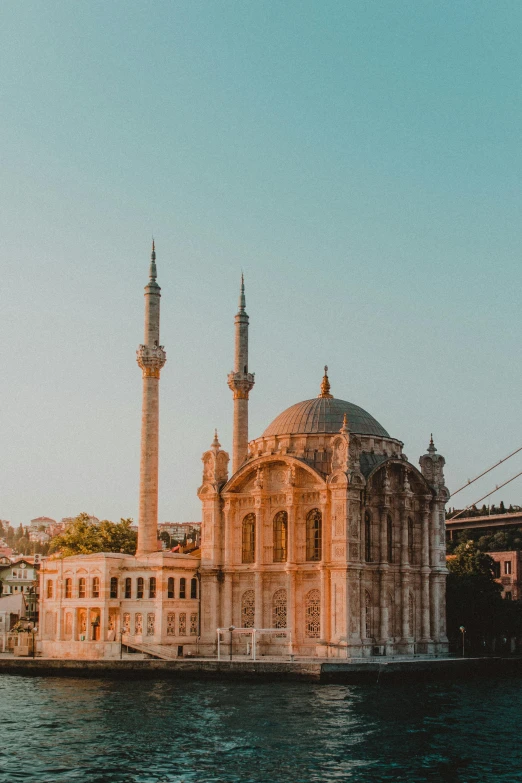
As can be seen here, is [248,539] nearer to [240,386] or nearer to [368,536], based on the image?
[368,536]

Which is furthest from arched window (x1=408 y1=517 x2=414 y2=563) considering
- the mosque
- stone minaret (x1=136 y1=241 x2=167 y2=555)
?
stone minaret (x1=136 y1=241 x2=167 y2=555)

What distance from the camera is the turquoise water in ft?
114

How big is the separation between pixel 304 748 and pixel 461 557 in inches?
2298

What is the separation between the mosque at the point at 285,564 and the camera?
67438 millimetres

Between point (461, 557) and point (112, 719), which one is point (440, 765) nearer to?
point (112, 719)

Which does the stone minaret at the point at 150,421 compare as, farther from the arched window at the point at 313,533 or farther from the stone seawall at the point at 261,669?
the arched window at the point at 313,533

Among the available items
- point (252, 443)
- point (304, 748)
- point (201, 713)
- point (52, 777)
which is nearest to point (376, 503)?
point (252, 443)

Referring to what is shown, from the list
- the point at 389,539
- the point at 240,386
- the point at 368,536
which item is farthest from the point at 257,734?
the point at 240,386

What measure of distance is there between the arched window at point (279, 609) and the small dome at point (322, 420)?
11047 millimetres

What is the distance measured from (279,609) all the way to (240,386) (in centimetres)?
2046

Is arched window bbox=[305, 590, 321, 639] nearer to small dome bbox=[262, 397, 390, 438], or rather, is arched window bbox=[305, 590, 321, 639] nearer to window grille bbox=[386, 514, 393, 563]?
window grille bbox=[386, 514, 393, 563]

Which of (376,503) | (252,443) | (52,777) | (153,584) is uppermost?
(252,443)

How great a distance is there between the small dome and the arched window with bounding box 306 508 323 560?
6.20 m

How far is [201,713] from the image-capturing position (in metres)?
47.0
